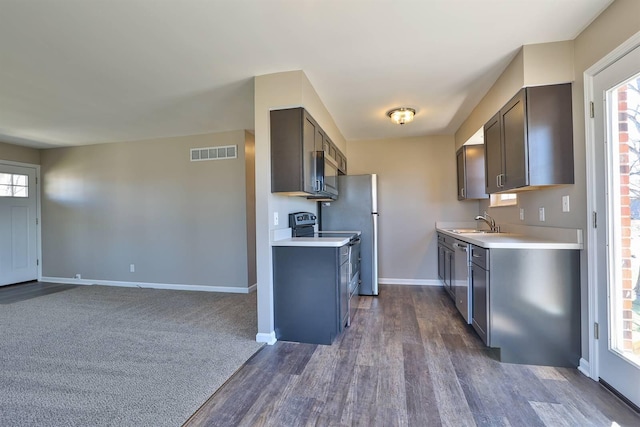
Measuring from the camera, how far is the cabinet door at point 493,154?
8.84 feet

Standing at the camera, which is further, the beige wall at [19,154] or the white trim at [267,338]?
the beige wall at [19,154]

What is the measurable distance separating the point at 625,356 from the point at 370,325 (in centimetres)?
184

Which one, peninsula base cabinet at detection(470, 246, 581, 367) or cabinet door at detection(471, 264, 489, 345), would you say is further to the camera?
cabinet door at detection(471, 264, 489, 345)

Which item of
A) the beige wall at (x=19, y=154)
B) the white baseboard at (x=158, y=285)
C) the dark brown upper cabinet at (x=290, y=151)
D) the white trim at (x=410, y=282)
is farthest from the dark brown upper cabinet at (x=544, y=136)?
the beige wall at (x=19, y=154)

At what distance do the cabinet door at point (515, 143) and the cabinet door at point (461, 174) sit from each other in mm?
1587

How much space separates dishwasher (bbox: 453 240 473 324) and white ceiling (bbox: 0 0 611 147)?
1654 mm

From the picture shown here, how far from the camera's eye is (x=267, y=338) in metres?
2.56

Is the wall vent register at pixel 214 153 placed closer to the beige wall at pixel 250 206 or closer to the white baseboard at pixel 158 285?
the beige wall at pixel 250 206

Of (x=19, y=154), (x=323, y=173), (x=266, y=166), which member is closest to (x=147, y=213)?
(x=19, y=154)

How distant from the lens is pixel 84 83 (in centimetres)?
278

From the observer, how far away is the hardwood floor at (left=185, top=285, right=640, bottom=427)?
62.5 inches

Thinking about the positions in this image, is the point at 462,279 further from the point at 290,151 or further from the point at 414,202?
the point at 290,151

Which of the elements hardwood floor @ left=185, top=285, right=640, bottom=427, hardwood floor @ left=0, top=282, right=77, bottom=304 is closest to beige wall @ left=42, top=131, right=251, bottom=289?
hardwood floor @ left=0, top=282, right=77, bottom=304

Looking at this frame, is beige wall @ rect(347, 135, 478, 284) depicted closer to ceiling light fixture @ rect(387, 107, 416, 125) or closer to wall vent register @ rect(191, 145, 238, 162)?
ceiling light fixture @ rect(387, 107, 416, 125)
